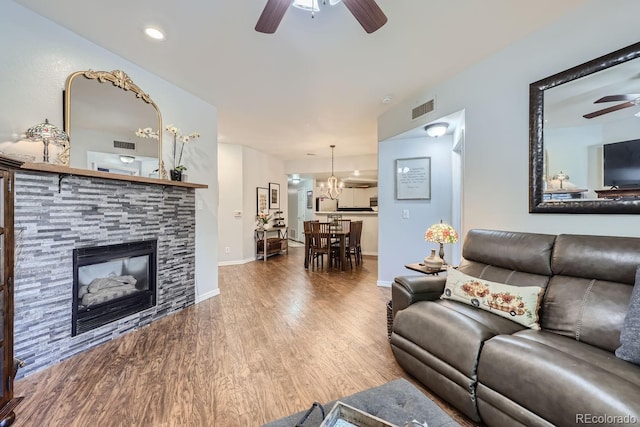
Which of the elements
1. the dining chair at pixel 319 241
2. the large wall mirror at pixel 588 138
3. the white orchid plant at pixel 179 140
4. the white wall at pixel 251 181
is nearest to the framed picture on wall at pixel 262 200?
the white wall at pixel 251 181

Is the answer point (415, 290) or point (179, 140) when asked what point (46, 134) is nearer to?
point (179, 140)

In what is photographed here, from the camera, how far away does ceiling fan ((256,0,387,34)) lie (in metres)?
1.41

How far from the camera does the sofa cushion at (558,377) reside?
972 mm

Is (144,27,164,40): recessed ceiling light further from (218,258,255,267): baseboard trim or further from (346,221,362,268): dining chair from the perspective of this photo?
(218,258,255,267): baseboard trim

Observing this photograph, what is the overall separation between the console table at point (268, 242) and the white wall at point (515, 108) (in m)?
4.43

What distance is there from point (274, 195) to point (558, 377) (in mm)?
6264

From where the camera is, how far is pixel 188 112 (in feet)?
10.5

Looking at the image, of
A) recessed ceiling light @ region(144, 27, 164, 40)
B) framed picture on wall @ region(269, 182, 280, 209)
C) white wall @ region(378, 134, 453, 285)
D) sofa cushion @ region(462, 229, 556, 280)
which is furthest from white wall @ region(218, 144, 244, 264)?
sofa cushion @ region(462, 229, 556, 280)

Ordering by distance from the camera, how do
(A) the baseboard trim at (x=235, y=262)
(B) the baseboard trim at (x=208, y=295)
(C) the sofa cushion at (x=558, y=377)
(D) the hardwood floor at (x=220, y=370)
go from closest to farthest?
(C) the sofa cushion at (x=558, y=377) → (D) the hardwood floor at (x=220, y=370) → (B) the baseboard trim at (x=208, y=295) → (A) the baseboard trim at (x=235, y=262)

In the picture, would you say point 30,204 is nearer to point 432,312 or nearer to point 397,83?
point 432,312

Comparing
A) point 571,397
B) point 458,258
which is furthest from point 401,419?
point 458,258

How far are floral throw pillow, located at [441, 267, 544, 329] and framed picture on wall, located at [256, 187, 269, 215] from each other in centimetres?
490

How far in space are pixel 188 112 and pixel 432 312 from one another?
3.36 meters

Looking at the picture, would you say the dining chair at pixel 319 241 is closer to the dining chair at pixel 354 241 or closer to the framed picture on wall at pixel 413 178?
the dining chair at pixel 354 241
